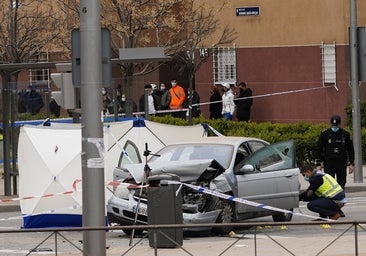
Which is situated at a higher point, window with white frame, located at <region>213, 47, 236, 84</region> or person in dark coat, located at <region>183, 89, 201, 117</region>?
window with white frame, located at <region>213, 47, 236, 84</region>

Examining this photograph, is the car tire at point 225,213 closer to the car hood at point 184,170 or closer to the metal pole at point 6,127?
the car hood at point 184,170

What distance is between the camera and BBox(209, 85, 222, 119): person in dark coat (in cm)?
3984

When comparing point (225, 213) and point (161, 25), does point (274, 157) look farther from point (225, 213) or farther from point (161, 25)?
point (161, 25)

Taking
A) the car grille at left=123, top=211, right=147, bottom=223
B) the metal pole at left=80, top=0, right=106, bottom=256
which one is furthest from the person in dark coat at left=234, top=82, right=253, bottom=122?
the metal pole at left=80, top=0, right=106, bottom=256

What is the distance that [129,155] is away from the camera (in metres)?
21.2

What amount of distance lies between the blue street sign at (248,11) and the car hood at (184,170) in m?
22.9

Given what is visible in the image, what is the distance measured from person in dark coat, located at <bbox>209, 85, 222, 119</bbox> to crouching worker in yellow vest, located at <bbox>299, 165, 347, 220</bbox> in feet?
64.6

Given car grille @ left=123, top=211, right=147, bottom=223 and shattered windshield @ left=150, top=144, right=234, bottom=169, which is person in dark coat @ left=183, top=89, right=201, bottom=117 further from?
car grille @ left=123, top=211, right=147, bottom=223

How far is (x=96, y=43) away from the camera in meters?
14.2

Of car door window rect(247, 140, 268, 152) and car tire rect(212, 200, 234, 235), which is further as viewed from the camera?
car door window rect(247, 140, 268, 152)

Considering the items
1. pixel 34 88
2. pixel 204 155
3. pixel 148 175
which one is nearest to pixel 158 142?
pixel 204 155

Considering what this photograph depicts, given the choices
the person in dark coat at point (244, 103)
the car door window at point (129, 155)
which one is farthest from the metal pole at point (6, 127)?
the person in dark coat at point (244, 103)

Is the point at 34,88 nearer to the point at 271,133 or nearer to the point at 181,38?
the point at 271,133

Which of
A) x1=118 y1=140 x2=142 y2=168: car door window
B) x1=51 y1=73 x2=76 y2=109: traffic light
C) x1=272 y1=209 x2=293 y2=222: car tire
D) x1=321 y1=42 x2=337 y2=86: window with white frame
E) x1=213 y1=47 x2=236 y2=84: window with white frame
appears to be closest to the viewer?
x1=51 y1=73 x2=76 y2=109: traffic light
